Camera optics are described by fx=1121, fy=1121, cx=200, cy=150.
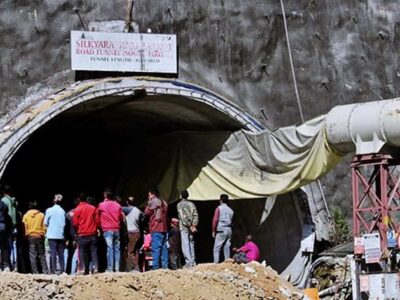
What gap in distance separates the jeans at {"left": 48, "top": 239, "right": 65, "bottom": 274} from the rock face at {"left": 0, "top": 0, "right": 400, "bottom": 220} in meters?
2.58

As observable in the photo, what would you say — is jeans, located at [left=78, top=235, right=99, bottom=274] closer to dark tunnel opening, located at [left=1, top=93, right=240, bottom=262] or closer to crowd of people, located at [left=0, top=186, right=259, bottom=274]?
crowd of people, located at [left=0, top=186, right=259, bottom=274]

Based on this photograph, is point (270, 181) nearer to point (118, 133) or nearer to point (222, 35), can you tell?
point (222, 35)

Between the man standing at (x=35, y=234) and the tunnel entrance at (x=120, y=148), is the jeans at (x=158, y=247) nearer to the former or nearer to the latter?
the man standing at (x=35, y=234)

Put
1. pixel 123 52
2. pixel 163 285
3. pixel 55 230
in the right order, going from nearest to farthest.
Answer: pixel 163 285 → pixel 55 230 → pixel 123 52

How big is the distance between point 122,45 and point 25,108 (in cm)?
223

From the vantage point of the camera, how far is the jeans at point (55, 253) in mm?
19797

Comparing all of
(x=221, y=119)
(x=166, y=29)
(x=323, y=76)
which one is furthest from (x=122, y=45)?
(x=323, y=76)

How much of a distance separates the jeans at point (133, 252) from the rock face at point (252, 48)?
311cm

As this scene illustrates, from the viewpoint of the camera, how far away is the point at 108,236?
779 inches

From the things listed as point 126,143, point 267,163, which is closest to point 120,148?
point 126,143

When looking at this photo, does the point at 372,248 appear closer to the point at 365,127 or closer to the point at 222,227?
the point at 365,127

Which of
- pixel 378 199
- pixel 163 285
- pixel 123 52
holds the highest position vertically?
pixel 123 52

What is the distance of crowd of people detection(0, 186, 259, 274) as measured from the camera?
772 inches

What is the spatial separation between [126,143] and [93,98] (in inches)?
237
